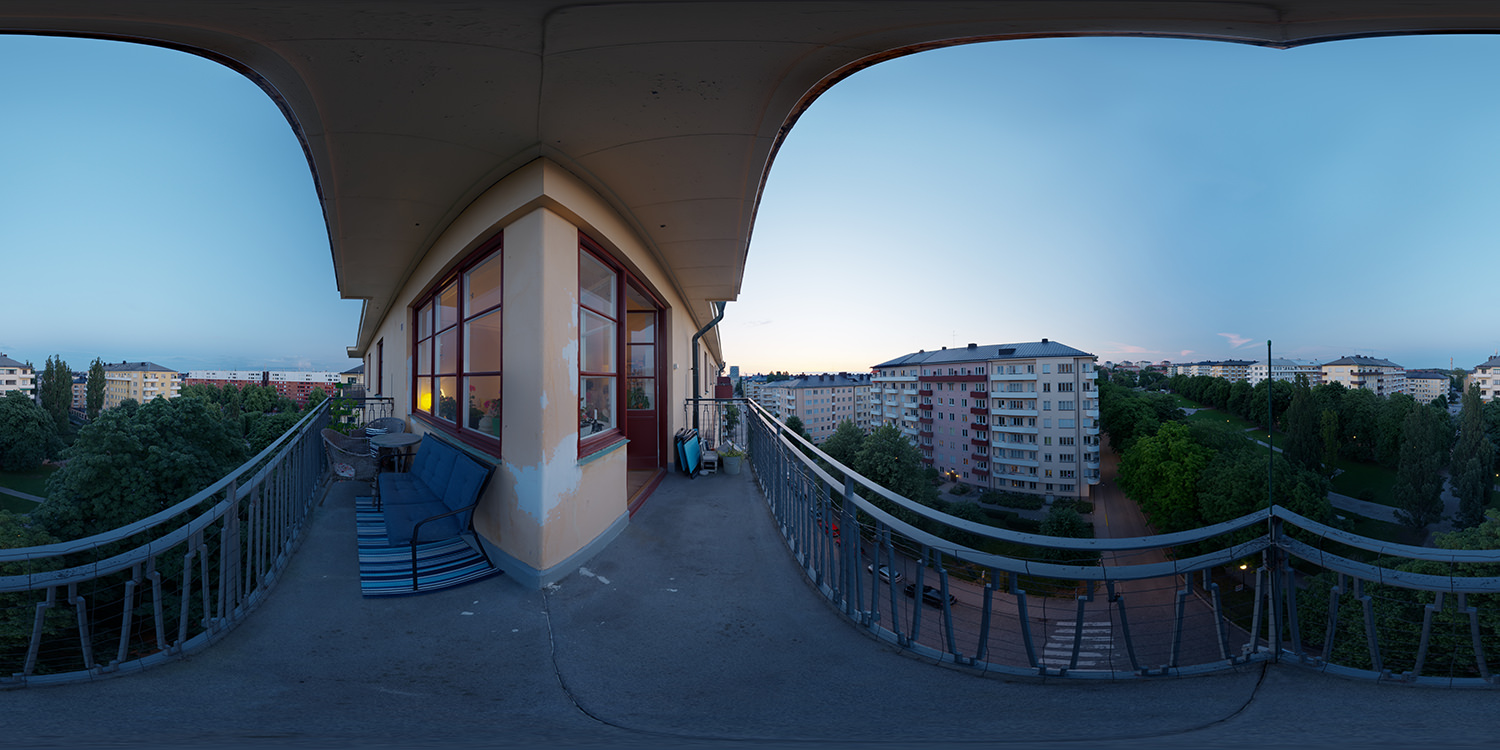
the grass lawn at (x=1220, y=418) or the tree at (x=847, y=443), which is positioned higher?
the grass lawn at (x=1220, y=418)

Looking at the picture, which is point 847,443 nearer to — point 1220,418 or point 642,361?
point 642,361

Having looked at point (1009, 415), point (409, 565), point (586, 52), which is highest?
point (586, 52)

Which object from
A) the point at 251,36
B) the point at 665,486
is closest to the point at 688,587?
the point at 665,486

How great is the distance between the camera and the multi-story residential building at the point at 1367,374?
1544 inches

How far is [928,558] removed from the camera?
2.44m

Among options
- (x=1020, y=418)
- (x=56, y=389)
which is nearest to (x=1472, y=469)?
(x=1020, y=418)

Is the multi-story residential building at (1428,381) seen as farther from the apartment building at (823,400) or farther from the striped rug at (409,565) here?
the striped rug at (409,565)

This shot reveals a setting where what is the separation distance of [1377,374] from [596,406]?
73497 mm

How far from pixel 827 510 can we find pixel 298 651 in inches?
115

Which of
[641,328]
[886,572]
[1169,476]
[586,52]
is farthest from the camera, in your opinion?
[1169,476]

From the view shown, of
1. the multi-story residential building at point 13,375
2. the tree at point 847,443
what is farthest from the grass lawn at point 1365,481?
the multi-story residential building at point 13,375

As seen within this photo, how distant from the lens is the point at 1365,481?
106ft

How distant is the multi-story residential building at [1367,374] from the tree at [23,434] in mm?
→ 81924

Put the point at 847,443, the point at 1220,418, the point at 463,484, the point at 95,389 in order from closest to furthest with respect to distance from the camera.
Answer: the point at 463,484, the point at 847,443, the point at 95,389, the point at 1220,418
